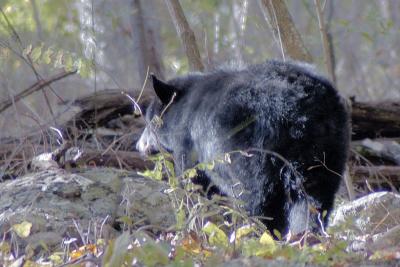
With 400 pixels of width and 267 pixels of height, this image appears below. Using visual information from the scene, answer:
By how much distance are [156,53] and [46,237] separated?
545 centimetres

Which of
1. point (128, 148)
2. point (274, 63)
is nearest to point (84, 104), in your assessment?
point (128, 148)

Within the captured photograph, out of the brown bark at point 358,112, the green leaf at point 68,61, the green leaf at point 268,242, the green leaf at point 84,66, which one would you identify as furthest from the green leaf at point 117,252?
the brown bark at point 358,112

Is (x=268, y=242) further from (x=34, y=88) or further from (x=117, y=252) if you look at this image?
(x=34, y=88)

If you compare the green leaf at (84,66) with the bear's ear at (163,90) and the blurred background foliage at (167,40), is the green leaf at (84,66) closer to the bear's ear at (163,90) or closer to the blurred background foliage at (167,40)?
the bear's ear at (163,90)

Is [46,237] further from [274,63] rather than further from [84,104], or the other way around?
[84,104]

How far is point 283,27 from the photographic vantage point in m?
7.27

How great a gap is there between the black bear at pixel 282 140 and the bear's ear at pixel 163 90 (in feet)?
3.42

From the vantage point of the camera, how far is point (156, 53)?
32.8 feet

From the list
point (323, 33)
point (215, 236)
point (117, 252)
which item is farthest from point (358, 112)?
point (117, 252)

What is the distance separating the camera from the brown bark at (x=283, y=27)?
7.24 m

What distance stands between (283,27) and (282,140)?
176cm

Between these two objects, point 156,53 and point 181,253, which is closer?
point 181,253

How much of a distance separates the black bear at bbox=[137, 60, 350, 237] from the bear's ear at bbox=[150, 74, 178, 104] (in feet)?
3.42

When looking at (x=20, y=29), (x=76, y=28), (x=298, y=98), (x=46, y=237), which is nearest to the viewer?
(x=46, y=237)
